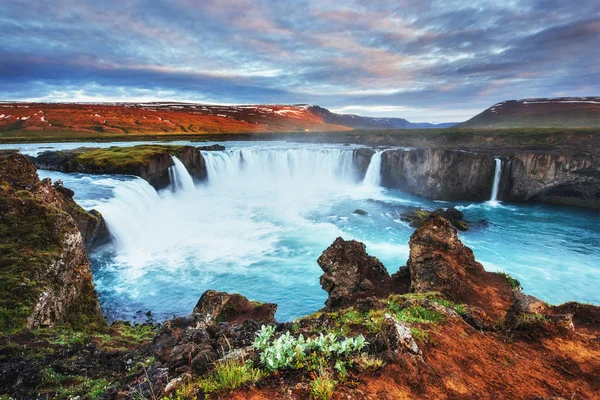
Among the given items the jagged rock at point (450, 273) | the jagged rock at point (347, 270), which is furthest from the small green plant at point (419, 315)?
the jagged rock at point (347, 270)

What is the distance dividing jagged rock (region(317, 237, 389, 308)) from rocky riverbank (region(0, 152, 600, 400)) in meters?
0.48

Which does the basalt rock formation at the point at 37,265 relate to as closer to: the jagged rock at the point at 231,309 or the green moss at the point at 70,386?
the green moss at the point at 70,386

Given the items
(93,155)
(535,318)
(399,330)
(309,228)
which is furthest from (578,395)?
(93,155)

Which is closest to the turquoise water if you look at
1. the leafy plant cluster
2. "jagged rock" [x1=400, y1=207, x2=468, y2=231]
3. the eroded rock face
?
"jagged rock" [x1=400, y1=207, x2=468, y2=231]

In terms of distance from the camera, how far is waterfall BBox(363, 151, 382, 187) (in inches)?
2148

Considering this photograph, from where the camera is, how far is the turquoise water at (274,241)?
836 inches

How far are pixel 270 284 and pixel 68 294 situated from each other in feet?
41.9

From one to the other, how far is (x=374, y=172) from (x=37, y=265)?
5000 centimetres

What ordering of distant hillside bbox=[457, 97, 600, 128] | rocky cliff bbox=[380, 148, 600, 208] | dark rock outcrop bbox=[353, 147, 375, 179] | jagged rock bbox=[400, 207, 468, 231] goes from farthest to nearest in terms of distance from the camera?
distant hillside bbox=[457, 97, 600, 128], dark rock outcrop bbox=[353, 147, 375, 179], rocky cliff bbox=[380, 148, 600, 208], jagged rock bbox=[400, 207, 468, 231]

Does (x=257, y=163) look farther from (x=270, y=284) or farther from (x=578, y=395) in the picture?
(x=578, y=395)

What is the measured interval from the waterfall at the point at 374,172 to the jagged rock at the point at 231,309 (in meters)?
44.0

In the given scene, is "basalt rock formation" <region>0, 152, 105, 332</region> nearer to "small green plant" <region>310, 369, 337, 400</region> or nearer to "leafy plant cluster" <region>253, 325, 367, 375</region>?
"leafy plant cluster" <region>253, 325, 367, 375</region>

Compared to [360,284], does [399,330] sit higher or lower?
higher

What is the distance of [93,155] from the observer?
47406 mm
